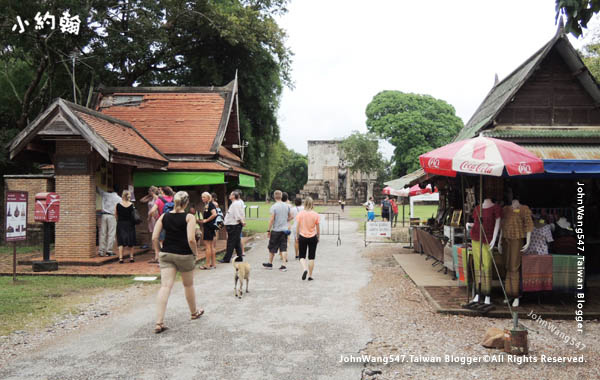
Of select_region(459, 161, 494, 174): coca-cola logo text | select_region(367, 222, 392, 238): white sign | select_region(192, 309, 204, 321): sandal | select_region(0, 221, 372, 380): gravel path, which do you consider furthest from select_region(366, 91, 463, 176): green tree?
select_region(192, 309, 204, 321): sandal

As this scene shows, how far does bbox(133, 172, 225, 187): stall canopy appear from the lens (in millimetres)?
14219

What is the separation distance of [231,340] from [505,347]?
324 cm

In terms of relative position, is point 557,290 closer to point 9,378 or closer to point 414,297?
point 414,297

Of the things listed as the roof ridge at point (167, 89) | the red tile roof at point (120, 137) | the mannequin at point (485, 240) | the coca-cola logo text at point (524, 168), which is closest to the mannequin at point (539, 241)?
the mannequin at point (485, 240)

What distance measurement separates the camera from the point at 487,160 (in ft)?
19.6

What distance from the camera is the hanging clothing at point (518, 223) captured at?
672 cm

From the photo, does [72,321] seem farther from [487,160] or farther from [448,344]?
[487,160]

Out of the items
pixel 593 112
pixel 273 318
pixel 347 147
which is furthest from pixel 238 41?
pixel 347 147

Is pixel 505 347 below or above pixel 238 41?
below

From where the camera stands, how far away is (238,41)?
20.2 metres

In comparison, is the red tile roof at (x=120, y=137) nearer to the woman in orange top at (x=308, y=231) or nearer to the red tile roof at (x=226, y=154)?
the red tile roof at (x=226, y=154)

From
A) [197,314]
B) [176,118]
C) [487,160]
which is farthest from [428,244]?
[176,118]

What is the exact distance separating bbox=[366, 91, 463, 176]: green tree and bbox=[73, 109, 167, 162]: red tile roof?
43.5 m

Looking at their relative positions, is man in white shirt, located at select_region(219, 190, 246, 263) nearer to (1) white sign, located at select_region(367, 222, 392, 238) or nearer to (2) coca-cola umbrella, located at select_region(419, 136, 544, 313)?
(2) coca-cola umbrella, located at select_region(419, 136, 544, 313)
